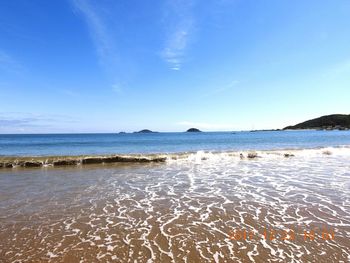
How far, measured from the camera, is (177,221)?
8523 mm

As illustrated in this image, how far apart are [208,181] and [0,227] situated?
10629 millimetres

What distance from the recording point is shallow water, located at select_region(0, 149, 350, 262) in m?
6.24

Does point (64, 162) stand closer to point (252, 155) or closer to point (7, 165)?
point (7, 165)

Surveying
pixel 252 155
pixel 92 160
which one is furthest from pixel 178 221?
pixel 252 155

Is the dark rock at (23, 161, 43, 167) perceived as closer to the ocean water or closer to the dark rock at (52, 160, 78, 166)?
the dark rock at (52, 160, 78, 166)

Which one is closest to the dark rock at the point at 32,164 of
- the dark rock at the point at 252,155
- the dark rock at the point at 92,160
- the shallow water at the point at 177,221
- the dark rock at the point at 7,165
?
the dark rock at the point at 7,165

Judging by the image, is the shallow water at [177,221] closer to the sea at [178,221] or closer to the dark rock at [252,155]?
the sea at [178,221]

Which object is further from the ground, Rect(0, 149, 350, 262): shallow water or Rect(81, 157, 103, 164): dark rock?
Rect(81, 157, 103, 164): dark rock
